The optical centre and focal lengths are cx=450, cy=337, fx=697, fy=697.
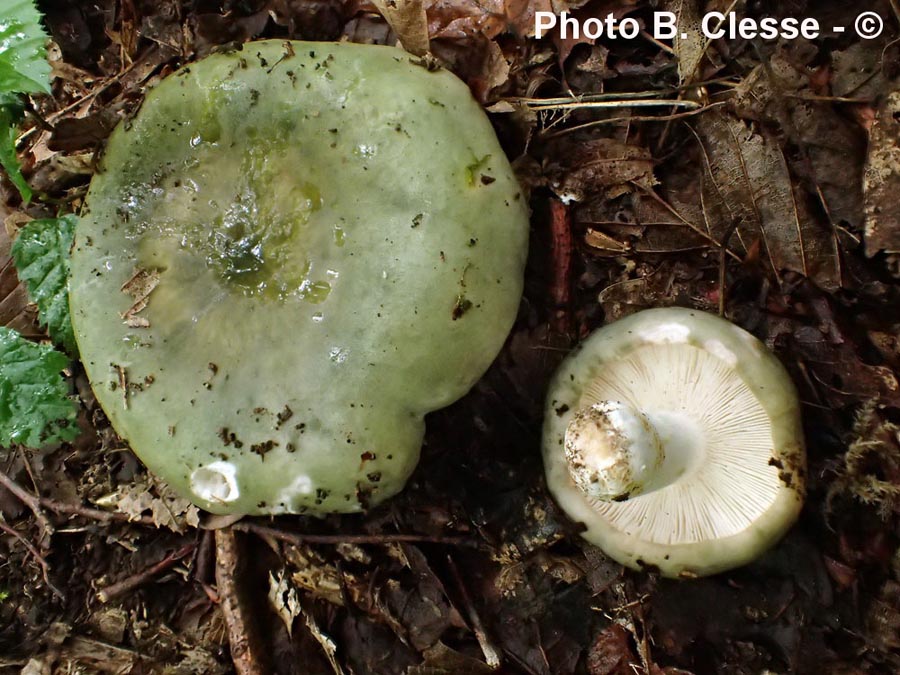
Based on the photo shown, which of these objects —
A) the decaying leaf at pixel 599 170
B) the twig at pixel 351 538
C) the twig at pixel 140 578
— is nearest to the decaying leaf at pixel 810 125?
the decaying leaf at pixel 599 170

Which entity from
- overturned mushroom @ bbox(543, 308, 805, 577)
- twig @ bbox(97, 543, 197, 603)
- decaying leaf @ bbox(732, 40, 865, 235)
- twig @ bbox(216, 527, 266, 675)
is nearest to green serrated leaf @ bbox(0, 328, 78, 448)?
twig @ bbox(97, 543, 197, 603)

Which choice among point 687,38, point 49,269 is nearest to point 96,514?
point 49,269

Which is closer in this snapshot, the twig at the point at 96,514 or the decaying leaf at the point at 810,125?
the decaying leaf at the point at 810,125

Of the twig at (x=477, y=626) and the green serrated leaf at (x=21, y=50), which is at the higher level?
the green serrated leaf at (x=21, y=50)

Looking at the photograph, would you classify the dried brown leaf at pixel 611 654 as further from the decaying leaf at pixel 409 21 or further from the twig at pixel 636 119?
the decaying leaf at pixel 409 21

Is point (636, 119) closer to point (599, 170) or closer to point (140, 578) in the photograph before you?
point (599, 170)

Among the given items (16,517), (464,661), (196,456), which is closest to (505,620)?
(464,661)
